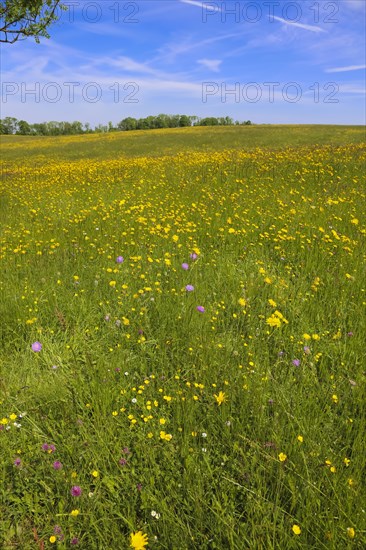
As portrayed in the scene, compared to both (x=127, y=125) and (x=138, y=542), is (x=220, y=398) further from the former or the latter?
(x=127, y=125)

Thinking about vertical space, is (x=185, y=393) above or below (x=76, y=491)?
above

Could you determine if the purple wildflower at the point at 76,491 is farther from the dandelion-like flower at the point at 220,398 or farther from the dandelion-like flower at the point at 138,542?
the dandelion-like flower at the point at 220,398

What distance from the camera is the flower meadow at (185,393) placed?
1.68 m

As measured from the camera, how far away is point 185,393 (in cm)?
239

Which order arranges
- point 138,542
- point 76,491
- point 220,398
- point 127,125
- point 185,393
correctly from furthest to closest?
point 127,125, point 185,393, point 220,398, point 76,491, point 138,542

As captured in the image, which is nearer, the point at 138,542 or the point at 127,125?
the point at 138,542

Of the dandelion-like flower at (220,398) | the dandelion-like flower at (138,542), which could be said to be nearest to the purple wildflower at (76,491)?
the dandelion-like flower at (138,542)

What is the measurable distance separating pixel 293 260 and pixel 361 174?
5608 millimetres

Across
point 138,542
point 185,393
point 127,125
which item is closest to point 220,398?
point 185,393

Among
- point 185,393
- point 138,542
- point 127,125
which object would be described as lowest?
point 138,542

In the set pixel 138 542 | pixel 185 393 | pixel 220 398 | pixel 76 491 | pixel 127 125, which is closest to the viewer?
pixel 138 542

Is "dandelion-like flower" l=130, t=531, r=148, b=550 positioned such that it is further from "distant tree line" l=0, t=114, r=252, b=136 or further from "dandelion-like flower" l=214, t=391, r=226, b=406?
"distant tree line" l=0, t=114, r=252, b=136

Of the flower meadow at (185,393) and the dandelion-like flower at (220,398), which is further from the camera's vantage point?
the dandelion-like flower at (220,398)

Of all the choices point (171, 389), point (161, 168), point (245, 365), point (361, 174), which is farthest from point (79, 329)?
point (161, 168)
